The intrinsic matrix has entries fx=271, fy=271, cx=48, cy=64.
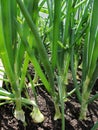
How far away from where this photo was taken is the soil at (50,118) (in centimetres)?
70

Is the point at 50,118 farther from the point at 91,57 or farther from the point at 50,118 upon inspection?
the point at 91,57

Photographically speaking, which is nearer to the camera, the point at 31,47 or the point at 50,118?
the point at 31,47

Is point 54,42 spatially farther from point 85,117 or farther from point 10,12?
point 85,117

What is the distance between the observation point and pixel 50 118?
2.38 feet

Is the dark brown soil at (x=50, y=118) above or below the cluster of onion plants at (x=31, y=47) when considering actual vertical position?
below

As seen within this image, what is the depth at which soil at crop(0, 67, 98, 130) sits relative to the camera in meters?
0.70

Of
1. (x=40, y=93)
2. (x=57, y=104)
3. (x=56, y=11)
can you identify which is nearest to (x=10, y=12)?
(x=56, y=11)

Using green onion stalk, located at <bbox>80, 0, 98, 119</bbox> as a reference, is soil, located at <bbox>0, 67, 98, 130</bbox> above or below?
below

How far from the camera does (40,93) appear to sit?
0.87m

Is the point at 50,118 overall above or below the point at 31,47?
below

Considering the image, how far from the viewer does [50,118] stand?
0.73 m

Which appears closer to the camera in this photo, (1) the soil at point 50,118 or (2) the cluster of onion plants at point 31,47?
(2) the cluster of onion plants at point 31,47

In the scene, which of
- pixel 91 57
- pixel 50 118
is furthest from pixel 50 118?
pixel 91 57

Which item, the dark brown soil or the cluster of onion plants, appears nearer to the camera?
the cluster of onion plants
